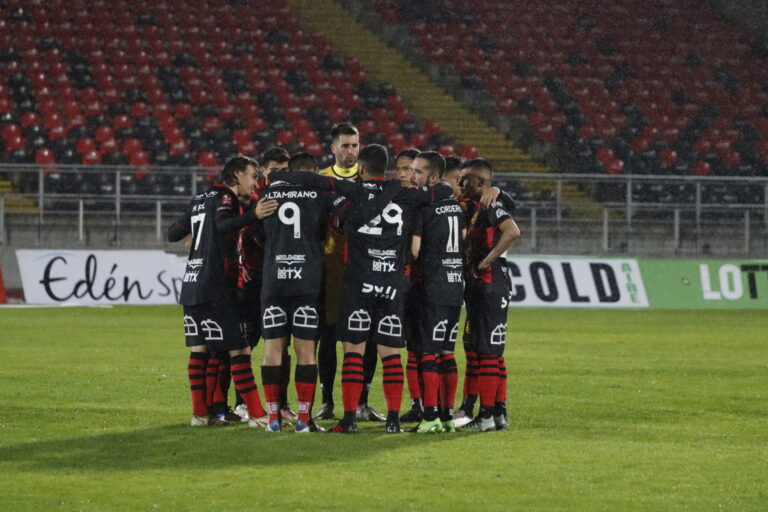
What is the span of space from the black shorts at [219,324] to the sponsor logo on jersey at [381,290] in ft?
3.54

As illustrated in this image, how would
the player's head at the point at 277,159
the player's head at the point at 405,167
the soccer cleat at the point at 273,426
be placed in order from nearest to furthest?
the soccer cleat at the point at 273,426, the player's head at the point at 405,167, the player's head at the point at 277,159

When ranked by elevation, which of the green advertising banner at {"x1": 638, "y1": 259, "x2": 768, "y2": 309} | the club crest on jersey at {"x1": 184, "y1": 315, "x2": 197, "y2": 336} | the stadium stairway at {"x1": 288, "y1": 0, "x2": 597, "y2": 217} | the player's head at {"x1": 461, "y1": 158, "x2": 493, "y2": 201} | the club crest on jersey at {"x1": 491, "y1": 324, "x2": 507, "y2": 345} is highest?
the stadium stairway at {"x1": 288, "y1": 0, "x2": 597, "y2": 217}

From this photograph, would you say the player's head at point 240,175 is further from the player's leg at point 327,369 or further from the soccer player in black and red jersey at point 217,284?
the player's leg at point 327,369

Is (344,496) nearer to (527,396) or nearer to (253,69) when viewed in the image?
(527,396)

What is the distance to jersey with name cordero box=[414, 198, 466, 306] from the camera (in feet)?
30.9

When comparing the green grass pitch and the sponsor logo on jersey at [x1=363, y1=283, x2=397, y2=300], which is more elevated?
the sponsor logo on jersey at [x1=363, y1=283, x2=397, y2=300]

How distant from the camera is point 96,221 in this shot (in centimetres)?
2531

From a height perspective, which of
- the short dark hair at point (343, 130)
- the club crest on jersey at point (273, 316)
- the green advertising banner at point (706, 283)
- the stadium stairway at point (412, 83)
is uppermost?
the stadium stairway at point (412, 83)

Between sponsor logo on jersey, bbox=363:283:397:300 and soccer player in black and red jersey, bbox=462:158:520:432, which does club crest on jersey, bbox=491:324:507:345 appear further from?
sponsor logo on jersey, bbox=363:283:397:300

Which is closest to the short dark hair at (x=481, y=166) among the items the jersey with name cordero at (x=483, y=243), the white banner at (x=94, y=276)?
the jersey with name cordero at (x=483, y=243)

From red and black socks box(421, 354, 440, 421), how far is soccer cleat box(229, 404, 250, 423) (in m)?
1.49

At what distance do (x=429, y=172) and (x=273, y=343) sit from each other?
1.64 metres

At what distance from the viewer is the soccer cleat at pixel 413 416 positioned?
A: 10039 mm

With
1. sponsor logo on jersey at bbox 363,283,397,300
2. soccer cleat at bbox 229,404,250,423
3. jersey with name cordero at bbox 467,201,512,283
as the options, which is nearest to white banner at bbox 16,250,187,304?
soccer cleat at bbox 229,404,250,423
